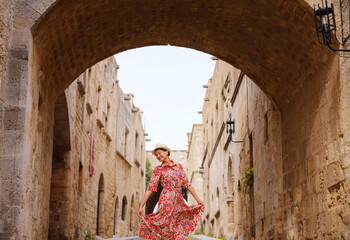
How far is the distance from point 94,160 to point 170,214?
37.6 feet

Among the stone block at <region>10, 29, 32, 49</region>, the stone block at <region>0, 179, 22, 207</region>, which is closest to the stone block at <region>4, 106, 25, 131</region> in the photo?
the stone block at <region>0, 179, 22, 207</region>

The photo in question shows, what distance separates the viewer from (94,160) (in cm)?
1772

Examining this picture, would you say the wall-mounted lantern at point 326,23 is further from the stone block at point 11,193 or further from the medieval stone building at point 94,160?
the medieval stone building at point 94,160

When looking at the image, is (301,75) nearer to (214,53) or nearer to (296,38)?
(296,38)

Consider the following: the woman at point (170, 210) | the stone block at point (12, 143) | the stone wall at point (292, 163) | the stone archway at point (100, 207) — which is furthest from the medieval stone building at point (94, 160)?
the stone wall at point (292, 163)

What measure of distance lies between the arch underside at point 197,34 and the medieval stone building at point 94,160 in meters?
2.02

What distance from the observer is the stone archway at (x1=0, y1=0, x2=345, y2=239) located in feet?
21.2

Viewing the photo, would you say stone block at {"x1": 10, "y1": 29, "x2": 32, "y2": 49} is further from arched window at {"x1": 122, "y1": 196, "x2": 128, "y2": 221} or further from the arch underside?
arched window at {"x1": 122, "y1": 196, "x2": 128, "y2": 221}

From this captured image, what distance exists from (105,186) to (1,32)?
1444cm

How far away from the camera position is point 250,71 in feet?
33.8

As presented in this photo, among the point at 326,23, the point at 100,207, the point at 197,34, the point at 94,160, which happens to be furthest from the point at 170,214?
the point at 100,207

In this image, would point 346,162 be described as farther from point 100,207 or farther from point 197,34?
point 100,207

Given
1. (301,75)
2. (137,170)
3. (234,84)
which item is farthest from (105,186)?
(301,75)

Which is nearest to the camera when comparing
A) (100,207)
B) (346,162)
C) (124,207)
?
(346,162)
